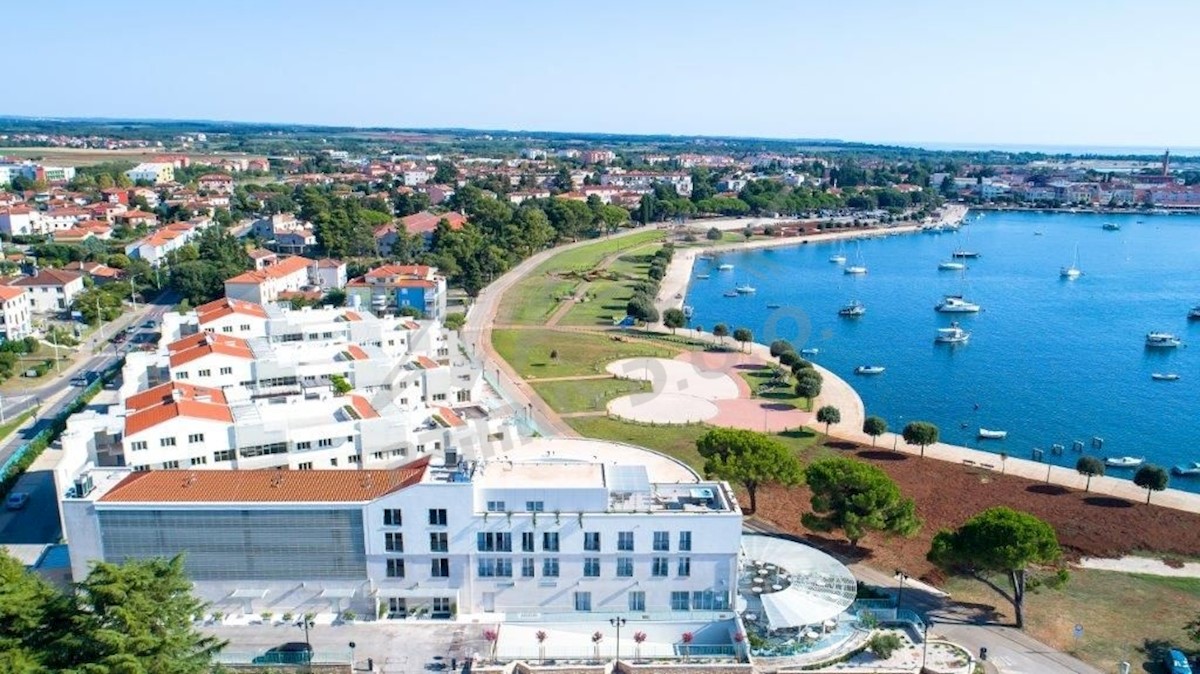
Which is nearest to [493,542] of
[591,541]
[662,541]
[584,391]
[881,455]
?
[591,541]

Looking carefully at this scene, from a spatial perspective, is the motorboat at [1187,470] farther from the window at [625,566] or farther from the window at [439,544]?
the window at [439,544]

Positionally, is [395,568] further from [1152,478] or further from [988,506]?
[1152,478]

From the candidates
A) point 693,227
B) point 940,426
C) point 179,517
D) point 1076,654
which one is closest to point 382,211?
point 693,227

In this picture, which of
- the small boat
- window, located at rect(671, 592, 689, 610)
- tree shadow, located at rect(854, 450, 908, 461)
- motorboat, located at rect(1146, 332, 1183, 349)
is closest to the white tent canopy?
window, located at rect(671, 592, 689, 610)

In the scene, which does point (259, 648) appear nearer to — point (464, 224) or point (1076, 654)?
point (1076, 654)

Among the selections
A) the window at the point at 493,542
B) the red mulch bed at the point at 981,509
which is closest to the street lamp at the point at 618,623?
the window at the point at 493,542
